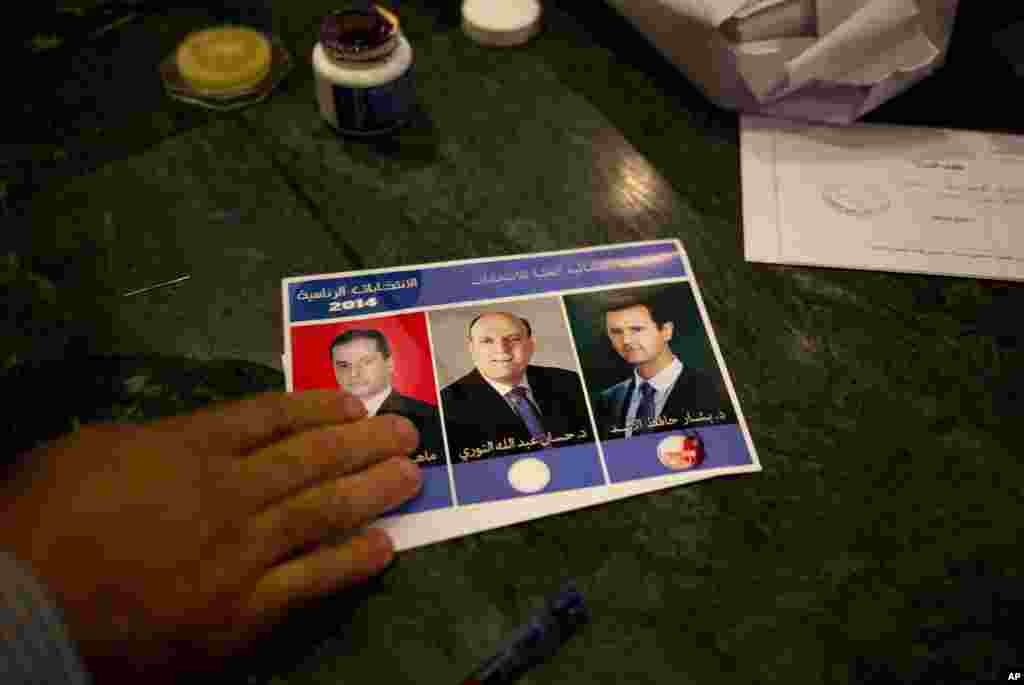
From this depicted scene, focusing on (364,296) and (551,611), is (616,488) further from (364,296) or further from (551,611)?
(364,296)

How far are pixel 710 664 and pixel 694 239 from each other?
33 centimetres

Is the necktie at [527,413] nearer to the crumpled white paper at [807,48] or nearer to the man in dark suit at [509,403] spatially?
the man in dark suit at [509,403]

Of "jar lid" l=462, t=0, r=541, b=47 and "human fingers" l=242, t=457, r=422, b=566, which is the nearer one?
"human fingers" l=242, t=457, r=422, b=566

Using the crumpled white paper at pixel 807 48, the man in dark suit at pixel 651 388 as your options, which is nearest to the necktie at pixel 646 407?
the man in dark suit at pixel 651 388

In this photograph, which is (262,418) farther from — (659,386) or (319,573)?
(659,386)

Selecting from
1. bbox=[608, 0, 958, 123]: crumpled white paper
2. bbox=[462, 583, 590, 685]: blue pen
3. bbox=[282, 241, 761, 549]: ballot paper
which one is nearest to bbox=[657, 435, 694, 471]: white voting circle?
bbox=[282, 241, 761, 549]: ballot paper

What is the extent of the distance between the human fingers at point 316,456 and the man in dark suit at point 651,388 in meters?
0.14

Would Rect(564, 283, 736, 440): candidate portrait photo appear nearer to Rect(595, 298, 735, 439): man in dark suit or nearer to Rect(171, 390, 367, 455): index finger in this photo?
Rect(595, 298, 735, 439): man in dark suit

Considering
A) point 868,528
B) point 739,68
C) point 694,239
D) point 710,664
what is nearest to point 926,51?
point 739,68

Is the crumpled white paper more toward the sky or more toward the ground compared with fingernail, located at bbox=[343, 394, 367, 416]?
more toward the sky

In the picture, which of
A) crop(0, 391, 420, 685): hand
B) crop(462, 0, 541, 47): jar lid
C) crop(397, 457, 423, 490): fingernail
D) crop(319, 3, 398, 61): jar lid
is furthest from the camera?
crop(462, 0, 541, 47): jar lid

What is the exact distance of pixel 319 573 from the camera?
0.44 m

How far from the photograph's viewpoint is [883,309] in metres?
0.61

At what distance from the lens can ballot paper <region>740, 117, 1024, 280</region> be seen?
63 centimetres
